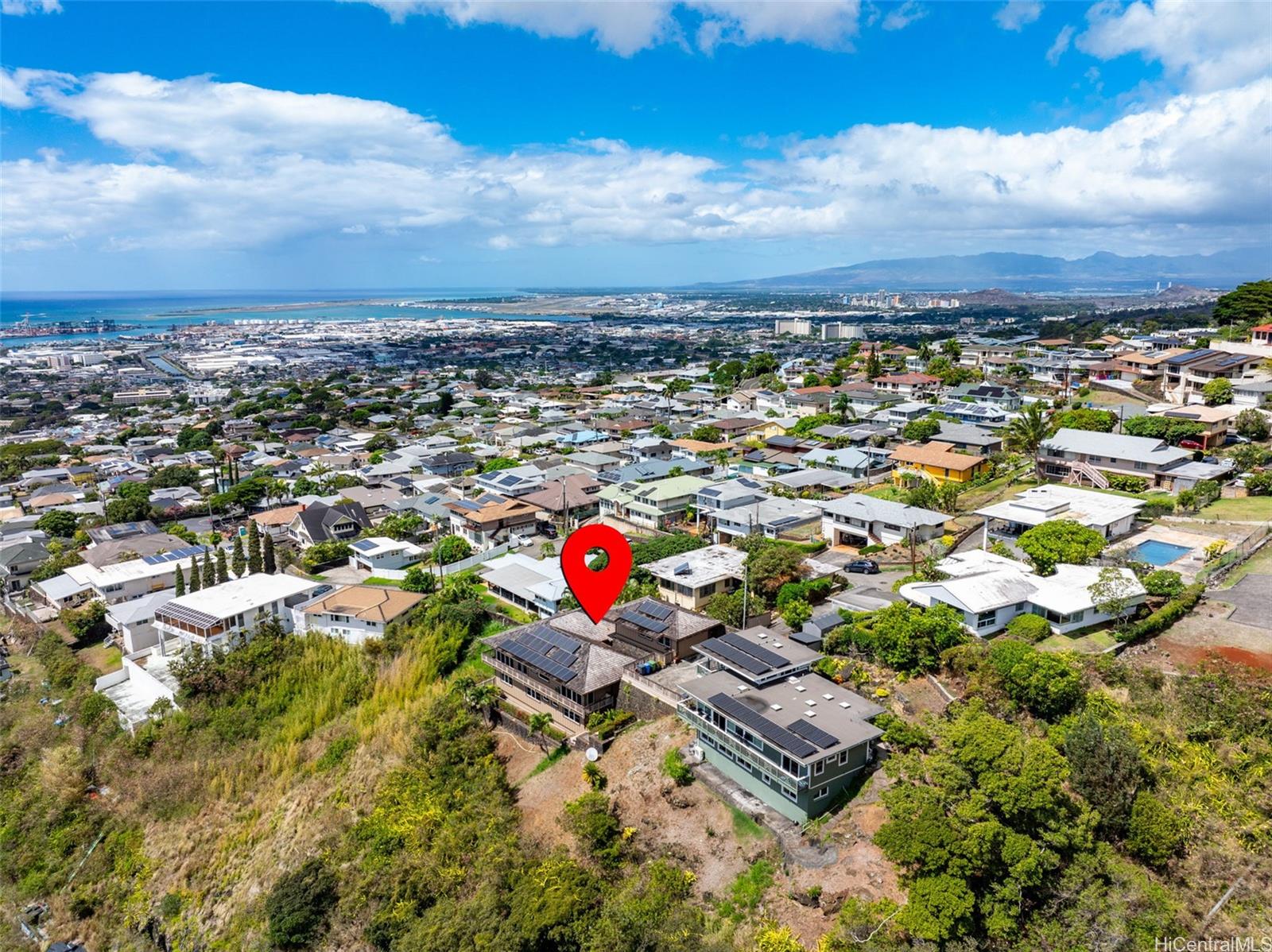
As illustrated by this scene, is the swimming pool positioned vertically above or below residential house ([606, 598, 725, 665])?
above

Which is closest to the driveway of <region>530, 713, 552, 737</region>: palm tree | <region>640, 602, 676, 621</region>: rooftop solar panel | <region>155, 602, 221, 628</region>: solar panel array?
<region>640, 602, 676, 621</region>: rooftop solar panel

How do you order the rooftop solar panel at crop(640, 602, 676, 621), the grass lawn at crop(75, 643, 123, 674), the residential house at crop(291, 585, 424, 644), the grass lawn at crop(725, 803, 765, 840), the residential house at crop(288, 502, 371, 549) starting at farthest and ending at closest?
the residential house at crop(288, 502, 371, 549) → the grass lawn at crop(75, 643, 123, 674) → the residential house at crop(291, 585, 424, 644) → the rooftop solar panel at crop(640, 602, 676, 621) → the grass lawn at crop(725, 803, 765, 840)

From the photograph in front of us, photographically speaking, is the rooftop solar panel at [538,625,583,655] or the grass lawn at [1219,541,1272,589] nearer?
the grass lawn at [1219,541,1272,589]

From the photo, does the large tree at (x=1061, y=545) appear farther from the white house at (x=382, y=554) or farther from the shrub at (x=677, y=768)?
the white house at (x=382, y=554)

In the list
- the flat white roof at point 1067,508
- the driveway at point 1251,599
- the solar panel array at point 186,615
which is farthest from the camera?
the solar panel array at point 186,615

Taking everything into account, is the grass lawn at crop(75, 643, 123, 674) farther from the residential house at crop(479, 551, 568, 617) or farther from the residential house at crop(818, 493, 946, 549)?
the residential house at crop(818, 493, 946, 549)

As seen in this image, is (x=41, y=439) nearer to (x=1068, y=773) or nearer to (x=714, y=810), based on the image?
(x=714, y=810)

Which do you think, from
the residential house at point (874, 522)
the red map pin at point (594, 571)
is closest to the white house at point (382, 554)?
the red map pin at point (594, 571)
